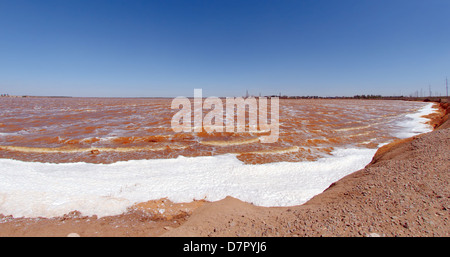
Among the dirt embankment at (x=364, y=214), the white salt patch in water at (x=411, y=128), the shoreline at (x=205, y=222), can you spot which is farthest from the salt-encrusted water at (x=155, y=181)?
the white salt patch in water at (x=411, y=128)

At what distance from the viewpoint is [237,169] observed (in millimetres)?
6879

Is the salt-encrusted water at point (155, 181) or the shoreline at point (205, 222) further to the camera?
the salt-encrusted water at point (155, 181)

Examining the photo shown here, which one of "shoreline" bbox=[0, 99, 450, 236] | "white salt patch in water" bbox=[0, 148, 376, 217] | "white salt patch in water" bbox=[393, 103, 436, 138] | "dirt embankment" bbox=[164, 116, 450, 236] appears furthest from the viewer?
"white salt patch in water" bbox=[393, 103, 436, 138]

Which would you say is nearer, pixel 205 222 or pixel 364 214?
pixel 364 214

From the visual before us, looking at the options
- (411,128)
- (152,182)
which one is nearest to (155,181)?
(152,182)

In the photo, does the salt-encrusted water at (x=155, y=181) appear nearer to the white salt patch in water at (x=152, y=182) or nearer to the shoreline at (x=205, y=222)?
the white salt patch in water at (x=152, y=182)

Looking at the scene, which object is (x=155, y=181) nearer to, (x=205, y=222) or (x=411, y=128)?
(x=205, y=222)

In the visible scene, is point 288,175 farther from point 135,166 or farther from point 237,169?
point 135,166

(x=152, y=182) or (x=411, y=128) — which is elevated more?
(x=411, y=128)

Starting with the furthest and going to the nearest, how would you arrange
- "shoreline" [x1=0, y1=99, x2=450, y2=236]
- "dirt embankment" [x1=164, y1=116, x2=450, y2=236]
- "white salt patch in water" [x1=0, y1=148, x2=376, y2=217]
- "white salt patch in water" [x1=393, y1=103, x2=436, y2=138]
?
1. "white salt patch in water" [x1=393, y1=103, x2=436, y2=138]
2. "white salt patch in water" [x1=0, y1=148, x2=376, y2=217]
3. "shoreline" [x1=0, y1=99, x2=450, y2=236]
4. "dirt embankment" [x1=164, y1=116, x2=450, y2=236]

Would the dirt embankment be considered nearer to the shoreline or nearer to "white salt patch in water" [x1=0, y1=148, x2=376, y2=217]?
the shoreline

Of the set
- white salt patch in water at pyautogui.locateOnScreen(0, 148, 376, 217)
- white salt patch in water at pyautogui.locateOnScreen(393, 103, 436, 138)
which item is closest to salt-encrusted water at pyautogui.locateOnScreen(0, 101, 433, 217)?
white salt patch in water at pyautogui.locateOnScreen(0, 148, 376, 217)
